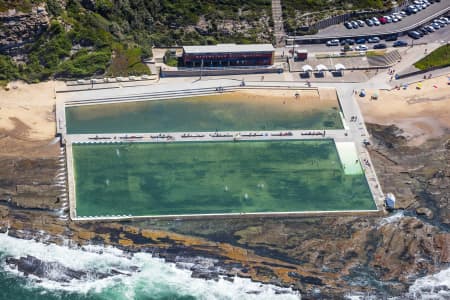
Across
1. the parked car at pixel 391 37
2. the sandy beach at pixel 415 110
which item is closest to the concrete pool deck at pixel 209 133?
the sandy beach at pixel 415 110

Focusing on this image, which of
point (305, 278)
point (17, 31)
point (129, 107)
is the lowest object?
point (305, 278)

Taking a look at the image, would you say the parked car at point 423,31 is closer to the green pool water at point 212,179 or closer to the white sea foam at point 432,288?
the green pool water at point 212,179

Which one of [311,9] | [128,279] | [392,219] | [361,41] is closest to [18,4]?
[311,9]

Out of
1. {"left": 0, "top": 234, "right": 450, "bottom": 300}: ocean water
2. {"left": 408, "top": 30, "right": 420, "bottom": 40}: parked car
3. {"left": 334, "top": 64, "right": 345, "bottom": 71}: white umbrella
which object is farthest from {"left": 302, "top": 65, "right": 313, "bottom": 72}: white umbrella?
{"left": 0, "top": 234, "right": 450, "bottom": 300}: ocean water

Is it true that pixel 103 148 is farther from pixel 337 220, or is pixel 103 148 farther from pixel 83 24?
pixel 337 220

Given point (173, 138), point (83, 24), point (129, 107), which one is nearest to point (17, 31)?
point (83, 24)

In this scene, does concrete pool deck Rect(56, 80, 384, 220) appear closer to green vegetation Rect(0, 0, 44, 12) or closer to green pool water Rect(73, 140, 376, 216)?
green pool water Rect(73, 140, 376, 216)
